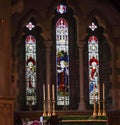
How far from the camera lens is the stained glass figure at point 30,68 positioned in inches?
641

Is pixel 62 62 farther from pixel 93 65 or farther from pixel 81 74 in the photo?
pixel 93 65

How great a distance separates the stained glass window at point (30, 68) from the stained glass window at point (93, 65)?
1.82 metres

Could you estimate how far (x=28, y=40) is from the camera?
54.1 ft

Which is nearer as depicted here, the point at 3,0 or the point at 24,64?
the point at 3,0

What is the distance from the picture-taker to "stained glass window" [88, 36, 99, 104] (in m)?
16.5

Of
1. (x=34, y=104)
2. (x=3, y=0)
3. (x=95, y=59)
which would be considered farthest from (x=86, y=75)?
(x=3, y=0)

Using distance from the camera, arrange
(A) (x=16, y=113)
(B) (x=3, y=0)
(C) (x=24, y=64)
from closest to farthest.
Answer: (B) (x=3, y=0) < (A) (x=16, y=113) < (C) (x=24, y=64)

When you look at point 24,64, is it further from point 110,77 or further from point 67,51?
point 110,77

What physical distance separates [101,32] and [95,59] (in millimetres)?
946

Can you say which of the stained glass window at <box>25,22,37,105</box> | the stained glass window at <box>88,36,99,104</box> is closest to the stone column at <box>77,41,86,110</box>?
the stained glass window at <box>88,36,99,104</box>

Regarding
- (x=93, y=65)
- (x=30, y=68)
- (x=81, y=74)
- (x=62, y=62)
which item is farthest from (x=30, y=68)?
(x=93, y=65)

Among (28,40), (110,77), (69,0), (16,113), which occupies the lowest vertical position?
(16,113)

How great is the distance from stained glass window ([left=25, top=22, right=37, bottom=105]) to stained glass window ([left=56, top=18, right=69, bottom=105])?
2.51ft

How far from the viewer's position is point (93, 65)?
16.6 meters
